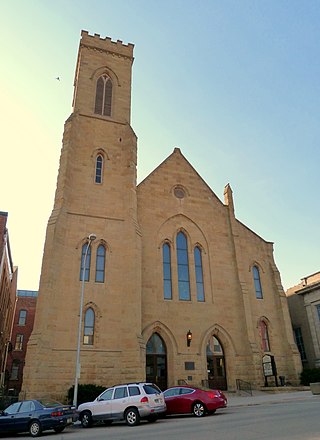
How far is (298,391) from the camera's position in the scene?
23.9 meters

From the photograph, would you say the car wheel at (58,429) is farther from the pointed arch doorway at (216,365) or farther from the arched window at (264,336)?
the arched window at (264,336)

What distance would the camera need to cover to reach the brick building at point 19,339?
1770 inches

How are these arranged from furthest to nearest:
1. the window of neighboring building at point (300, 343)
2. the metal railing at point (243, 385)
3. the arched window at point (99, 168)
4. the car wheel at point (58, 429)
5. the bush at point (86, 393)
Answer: the window of neighboring building at point (300, 343) → the arched window at point (99, 168) → the metal railing at point (243, 385) → the bush at point (86, 393) → the car wheel at point (58, 429)

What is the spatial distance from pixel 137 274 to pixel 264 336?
12.1m

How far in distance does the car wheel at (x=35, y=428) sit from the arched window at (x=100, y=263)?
1141 cm

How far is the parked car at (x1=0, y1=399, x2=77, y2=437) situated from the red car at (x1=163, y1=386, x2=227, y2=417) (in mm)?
4297

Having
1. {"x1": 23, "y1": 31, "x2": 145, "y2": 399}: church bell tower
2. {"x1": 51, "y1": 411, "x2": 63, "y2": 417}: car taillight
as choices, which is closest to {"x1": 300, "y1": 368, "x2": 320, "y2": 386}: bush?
{"x1": 23, "y1": 31, "x2": 145, "y2": 399}: church bell tower

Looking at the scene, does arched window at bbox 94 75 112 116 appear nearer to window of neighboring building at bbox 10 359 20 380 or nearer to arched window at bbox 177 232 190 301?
arched window at bbox 177 232 190 301

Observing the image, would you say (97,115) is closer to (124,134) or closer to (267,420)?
(124,134)

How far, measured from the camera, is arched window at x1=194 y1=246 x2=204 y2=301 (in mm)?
27528

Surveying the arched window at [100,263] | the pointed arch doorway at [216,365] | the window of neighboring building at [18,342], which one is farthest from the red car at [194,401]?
the window of neighboring building at [18,342]

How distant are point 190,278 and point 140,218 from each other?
6004mm

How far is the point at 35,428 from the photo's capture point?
12.5m

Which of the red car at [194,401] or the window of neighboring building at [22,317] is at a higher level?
the window of neighboring building at [22,317]
